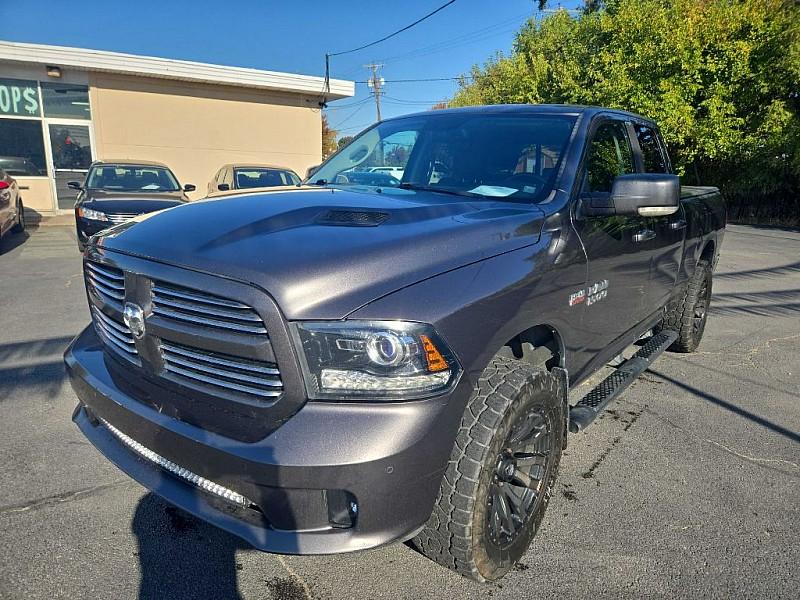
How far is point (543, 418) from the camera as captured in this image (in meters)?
2.43

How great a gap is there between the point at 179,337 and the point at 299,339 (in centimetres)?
49

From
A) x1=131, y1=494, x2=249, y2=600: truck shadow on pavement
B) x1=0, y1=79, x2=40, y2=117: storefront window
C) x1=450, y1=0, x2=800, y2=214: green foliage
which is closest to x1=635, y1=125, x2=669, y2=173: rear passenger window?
x1=131, y1=494, x2=249, y2=600: truck shadow on pavement

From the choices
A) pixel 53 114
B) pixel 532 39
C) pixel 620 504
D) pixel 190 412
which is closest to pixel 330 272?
pixel 190 412

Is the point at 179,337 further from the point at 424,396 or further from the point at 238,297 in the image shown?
the point at 424,396

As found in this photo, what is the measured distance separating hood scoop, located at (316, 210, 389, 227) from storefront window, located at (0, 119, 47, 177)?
16.5 meters

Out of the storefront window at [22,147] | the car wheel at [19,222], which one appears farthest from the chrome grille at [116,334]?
the storefront window at [22,147]

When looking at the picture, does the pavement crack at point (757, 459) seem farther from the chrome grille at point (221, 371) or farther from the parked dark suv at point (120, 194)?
the parked dark suv at point (120, 194)

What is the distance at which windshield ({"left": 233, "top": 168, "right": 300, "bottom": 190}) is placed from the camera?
11.2 m

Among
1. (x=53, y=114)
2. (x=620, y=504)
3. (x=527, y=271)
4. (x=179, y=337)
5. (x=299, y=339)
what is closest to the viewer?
(x=299, y=339)

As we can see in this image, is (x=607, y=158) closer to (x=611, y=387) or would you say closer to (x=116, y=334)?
(x=611, y=387)

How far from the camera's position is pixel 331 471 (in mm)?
1705

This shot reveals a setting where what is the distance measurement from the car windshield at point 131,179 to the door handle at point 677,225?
8763 mm

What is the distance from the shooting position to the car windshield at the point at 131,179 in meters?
10.2

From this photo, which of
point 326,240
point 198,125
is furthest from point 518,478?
point 198,125
